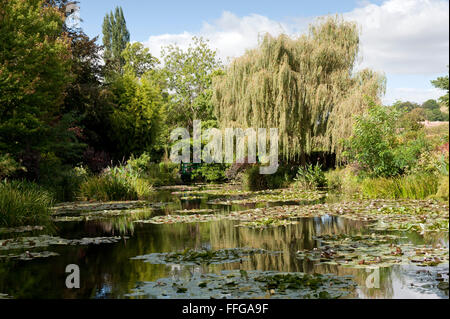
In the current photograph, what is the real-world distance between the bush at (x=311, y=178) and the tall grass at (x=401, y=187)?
4441 millimetres

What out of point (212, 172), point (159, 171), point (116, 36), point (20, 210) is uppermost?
point (116, 36)

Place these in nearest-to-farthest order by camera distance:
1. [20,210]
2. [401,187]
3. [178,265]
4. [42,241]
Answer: [178,265] → [42,241] → [20,210] → [401,187]

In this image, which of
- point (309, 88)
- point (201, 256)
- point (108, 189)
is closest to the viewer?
point (201, 256)

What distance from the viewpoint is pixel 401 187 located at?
13219mm

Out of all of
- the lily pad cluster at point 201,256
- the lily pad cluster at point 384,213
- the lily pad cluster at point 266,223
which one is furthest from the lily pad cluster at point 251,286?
the lily pad cluster at point 266,223

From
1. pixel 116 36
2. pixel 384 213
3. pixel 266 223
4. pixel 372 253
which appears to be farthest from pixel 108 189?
pixel 116 36

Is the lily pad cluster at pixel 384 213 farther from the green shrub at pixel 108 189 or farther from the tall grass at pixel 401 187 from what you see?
the green shrub at pixel 108 189

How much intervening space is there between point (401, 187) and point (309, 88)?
25.0 ft

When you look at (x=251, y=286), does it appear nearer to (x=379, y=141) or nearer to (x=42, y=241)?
(x=42, y=241)

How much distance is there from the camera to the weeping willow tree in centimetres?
1941

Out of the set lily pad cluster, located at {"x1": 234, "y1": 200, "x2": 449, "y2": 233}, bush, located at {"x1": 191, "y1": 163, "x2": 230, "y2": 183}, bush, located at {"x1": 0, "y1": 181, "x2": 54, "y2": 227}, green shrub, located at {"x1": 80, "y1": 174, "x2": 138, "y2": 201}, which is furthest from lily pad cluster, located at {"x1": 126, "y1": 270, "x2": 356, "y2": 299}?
bush, located at {"x1": 191, "y1": 163, "x2": 230, "y2": 183}

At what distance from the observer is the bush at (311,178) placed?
19953mm

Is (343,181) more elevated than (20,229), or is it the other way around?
(343,181)

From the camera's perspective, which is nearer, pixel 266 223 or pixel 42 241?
pixel 42 241
